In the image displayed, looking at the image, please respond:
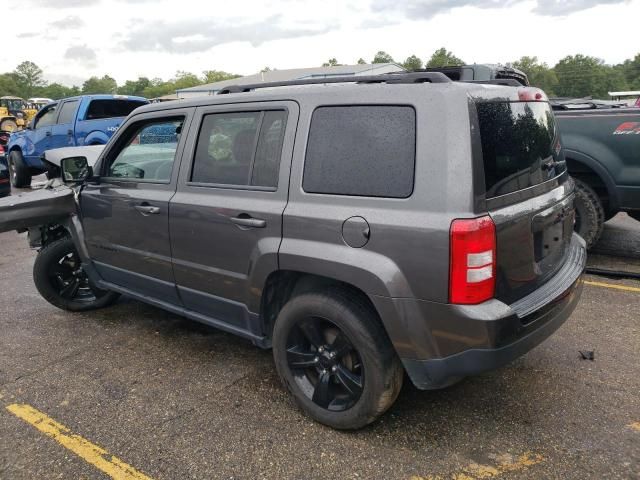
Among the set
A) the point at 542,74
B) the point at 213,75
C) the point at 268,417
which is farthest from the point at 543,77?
the point at 268,417

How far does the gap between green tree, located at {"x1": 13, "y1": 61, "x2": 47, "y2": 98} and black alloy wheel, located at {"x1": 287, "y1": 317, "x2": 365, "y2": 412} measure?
144 metres

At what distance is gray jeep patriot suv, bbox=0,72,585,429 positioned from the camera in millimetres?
2264

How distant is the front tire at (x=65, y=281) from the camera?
456 centimetres

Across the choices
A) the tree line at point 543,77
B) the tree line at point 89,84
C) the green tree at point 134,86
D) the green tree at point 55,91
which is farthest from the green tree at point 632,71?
the green tree at point 55,91

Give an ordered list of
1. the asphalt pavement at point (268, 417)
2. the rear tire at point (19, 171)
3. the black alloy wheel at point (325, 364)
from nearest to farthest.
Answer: the asphalt pavement at point (268, 417), the black alloy wheel at point (325, 364), the rear tire at point (19, 171)

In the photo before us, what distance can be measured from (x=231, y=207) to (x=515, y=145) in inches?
Result: 62.1

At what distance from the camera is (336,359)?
2.72 metres

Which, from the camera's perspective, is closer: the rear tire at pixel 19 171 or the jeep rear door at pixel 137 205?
the jeep rear door at pixel 137 205

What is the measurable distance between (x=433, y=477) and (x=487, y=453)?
0.34 m

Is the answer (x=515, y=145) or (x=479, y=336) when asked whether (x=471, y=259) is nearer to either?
(x=479, y=336)

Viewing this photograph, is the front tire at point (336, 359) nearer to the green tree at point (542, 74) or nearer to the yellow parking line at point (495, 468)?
the yellow parking line at point (495, 468)

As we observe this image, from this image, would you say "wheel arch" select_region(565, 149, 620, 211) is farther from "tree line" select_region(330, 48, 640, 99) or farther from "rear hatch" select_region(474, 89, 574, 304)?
"tree line" select_region(330, 48, 640, 99)

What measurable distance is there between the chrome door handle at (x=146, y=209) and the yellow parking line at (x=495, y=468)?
2277 mm

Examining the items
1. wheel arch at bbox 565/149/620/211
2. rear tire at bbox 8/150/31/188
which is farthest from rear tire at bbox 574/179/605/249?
rear tire at bbox 8/150/31/188
